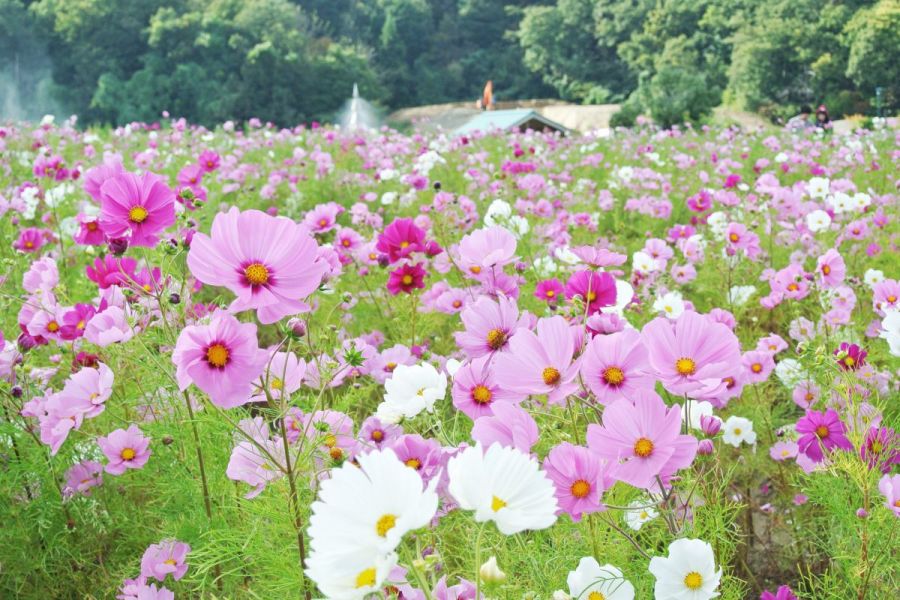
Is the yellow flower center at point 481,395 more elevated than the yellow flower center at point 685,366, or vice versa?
the yellow flower center at point 685,366

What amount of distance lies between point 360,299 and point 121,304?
107 centimetres

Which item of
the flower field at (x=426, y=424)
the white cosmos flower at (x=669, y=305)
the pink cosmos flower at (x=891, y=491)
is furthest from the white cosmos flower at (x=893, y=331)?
the white cosmos flower at (x=669, y=305)

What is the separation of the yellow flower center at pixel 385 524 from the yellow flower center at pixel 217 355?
0.97ft

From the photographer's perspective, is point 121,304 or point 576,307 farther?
point 121,304

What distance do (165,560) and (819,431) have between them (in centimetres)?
95

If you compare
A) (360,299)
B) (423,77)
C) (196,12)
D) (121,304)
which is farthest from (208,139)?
(423,77)

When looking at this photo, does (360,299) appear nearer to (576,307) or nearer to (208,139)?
(576,307)

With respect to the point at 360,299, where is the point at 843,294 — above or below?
above

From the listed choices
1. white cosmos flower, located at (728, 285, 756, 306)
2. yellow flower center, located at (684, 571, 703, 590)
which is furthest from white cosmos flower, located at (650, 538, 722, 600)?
white cosmos flower, located at (728, 285, 756, 306)

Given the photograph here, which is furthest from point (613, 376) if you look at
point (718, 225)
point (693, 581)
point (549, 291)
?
point (718, 225)

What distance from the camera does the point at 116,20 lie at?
85.0 ft

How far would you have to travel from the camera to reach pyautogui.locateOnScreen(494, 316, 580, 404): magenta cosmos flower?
0.79 m

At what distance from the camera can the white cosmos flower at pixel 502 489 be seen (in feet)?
1.78

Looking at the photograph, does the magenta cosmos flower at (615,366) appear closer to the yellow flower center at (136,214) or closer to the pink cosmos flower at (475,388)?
the pink cosmos flower at (475,388)
